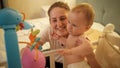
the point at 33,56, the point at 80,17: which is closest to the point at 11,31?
the point at 33,56

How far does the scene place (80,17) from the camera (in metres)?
0.92

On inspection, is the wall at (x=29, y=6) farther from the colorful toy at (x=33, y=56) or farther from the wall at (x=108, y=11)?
the colorful toy at (x=33, y=56)

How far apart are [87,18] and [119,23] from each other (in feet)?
2.52

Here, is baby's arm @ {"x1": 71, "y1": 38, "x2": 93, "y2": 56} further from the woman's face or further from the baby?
the woman's face

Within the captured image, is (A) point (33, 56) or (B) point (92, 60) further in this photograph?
(B) point (92, 60)

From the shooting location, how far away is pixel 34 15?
2.94 m

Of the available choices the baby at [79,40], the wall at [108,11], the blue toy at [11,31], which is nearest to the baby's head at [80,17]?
the baby at [79,40]

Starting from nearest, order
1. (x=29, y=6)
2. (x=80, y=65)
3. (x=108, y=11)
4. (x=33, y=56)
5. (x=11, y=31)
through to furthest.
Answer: (x=11, y=31)
(x=33, y=56)
(x=80, y=65)
(x=108, y=11)
(x=29, y=6)

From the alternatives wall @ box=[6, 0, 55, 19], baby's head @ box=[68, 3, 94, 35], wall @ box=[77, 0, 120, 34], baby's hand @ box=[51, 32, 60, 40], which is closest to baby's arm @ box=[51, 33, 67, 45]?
baby's hand @ box=[51, 32, 60, 40]

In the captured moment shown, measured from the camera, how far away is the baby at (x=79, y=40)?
3.03ft

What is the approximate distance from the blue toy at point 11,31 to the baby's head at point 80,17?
0.29 m

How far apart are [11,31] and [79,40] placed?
14.6 inches

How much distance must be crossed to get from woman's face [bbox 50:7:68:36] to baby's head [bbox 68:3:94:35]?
11cm

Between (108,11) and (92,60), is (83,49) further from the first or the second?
(108,11)
